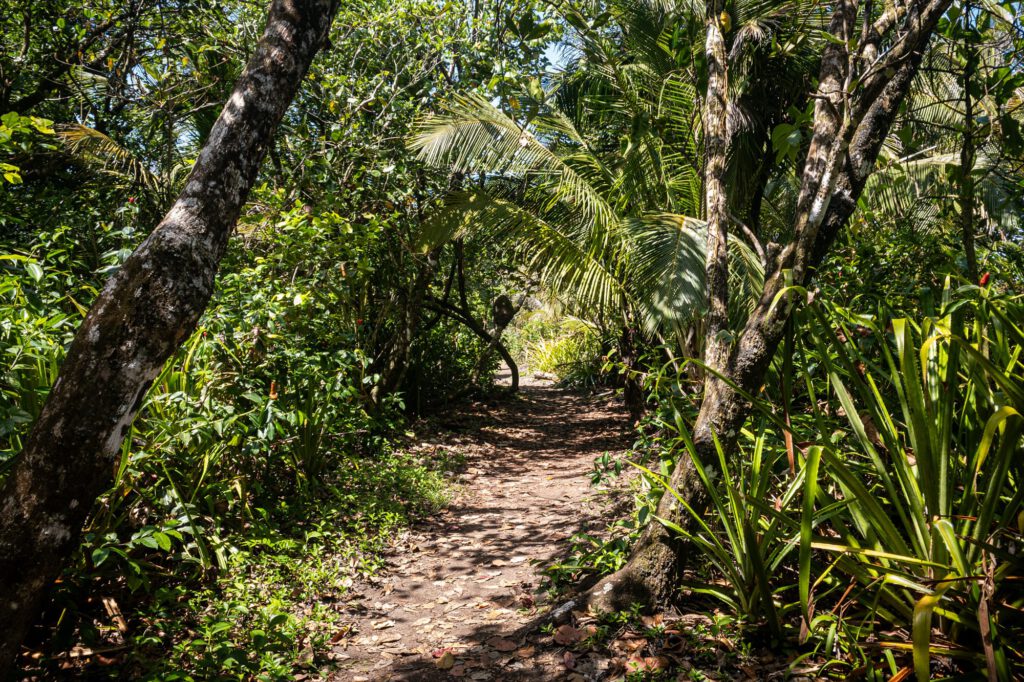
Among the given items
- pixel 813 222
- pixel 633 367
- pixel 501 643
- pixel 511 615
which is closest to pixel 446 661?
pixel 501 643

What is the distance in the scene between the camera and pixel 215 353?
4.02m

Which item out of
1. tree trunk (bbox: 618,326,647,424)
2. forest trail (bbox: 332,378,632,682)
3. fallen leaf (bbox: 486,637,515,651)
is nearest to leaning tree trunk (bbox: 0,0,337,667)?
forest trail (bbox: 332,378,632,682)

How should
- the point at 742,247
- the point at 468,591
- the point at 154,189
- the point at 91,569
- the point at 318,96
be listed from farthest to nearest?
1. the point at 318,96
2. the point at 154,189
3. the point at 742,247
4. the point at 468,591
5. the point at 91,569

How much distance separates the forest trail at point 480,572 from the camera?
2.83 metres

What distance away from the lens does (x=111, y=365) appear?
6.42 feet

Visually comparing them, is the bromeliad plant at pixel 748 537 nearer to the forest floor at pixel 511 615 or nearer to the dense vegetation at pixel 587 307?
the dense vegetation at pixel 587 307

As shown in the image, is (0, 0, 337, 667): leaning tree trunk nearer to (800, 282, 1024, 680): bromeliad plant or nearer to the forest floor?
the forest floor

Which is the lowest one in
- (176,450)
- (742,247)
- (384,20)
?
(176,450)

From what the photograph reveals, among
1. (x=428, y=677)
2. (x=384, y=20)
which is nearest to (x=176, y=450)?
(x=428, y=677)

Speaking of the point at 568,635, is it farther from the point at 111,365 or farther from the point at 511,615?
the point at 111,365

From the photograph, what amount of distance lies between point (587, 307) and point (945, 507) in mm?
4931

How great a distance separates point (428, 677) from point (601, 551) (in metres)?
1.15

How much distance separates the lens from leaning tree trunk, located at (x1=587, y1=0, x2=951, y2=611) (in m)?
2.51

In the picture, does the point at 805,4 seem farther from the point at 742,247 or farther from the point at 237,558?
the point at 237,558
